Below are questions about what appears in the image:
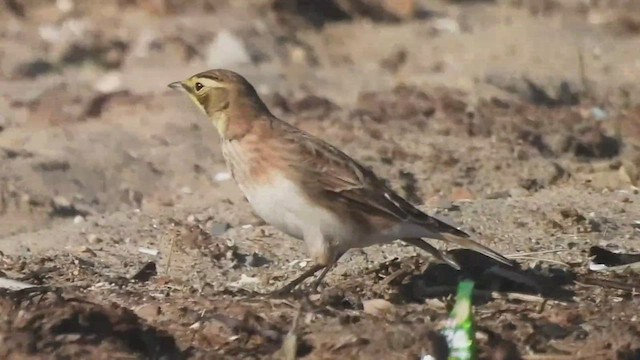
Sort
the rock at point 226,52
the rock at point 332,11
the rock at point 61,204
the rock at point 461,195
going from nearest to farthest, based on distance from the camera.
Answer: the rock at point 61,204 < the rock at point 461,195 < the rock at point 226,52 < the rock at point 332,11

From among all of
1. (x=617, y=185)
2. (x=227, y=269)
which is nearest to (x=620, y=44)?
(x=617, y=185)

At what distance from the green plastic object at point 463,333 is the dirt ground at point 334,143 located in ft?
0.19

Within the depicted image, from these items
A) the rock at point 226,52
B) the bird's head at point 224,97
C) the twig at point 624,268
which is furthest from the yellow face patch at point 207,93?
the rock at point 226,52

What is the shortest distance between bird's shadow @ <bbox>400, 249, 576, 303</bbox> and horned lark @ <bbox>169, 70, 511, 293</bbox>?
113 millimetres

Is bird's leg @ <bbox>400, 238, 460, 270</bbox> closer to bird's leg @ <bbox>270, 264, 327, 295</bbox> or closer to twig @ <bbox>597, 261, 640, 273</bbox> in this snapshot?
bird's leg @ <bbox>270, 264, 327, 295</bbox>

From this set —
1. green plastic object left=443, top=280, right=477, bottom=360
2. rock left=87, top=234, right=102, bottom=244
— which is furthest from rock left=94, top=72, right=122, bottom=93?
green plastic object left=443, top=280, right=477, bottom=360

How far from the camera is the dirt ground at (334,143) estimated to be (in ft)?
18.3

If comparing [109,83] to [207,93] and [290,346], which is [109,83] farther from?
[290,346]

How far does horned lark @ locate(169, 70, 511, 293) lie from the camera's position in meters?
6.13

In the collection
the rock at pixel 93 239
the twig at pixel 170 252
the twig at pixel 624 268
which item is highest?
the twig at pixel 170 252

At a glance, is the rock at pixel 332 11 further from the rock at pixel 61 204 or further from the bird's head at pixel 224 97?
the bird's head at pixel 224 97

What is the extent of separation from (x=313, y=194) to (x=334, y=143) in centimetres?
356

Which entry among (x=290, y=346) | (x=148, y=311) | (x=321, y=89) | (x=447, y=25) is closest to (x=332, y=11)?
(x=447, y=25)

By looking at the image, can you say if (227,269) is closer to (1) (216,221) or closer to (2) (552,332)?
(1) (216,221)
